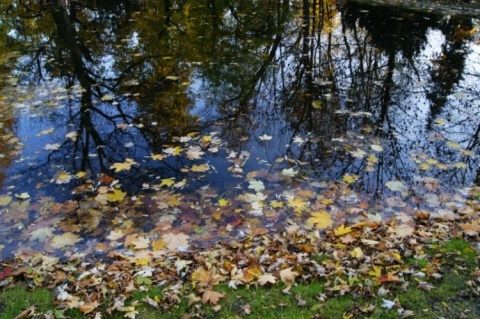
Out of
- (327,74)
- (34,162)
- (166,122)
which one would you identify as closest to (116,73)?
(166,122)

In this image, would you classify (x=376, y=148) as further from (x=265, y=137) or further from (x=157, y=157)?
(x=157, y=157)

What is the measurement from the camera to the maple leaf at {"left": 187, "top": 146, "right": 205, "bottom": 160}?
792 cm

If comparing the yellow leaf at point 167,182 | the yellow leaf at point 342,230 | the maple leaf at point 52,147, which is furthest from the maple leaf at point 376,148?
the maple leaf at point 52,147

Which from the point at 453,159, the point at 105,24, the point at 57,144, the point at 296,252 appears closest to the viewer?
the point at 296,252

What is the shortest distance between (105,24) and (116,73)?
26.3 feet

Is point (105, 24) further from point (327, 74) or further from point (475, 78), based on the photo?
point (475, 78)

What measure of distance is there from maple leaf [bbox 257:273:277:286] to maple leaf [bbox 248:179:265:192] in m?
2.38

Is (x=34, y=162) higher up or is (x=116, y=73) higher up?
(x=116, y=73)

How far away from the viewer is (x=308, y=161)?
777 centimetres

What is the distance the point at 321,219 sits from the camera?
19.7ft

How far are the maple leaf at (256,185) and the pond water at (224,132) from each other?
31 mm

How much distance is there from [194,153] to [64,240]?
3.16 metres

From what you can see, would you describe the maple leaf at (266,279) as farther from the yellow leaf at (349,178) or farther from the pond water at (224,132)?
the yellow leaf at (349,178)

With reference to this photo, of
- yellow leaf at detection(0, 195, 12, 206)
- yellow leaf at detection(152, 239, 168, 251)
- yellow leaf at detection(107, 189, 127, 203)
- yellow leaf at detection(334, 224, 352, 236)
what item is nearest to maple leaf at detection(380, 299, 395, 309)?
yellow leaf at detection(334, 224, 352, 236)
